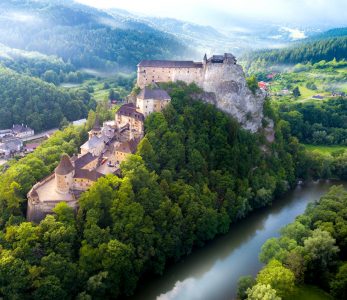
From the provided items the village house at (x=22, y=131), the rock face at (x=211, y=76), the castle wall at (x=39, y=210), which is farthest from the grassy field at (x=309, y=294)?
the village house at (x=22, y=131)

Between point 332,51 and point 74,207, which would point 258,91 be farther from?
point 332,51

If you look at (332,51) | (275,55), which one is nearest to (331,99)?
(332,51)

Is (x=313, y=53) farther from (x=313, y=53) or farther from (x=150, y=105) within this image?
(x=150, y=105)

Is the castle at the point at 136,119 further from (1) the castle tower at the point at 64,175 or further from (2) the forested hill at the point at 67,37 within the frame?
(2) the forested hill at the point at 67,37

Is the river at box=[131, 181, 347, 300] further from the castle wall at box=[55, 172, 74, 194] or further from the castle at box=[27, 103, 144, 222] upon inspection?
the castle wall at box=[55, 172, 74, 194]

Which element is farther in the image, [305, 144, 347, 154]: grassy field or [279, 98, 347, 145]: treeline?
[279, 98, 347, 145]: treeline

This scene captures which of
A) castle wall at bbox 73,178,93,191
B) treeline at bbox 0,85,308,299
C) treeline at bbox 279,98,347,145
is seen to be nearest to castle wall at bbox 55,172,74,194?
castle wall at bbox 73,178,93,191

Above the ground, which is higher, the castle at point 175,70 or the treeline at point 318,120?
the castle at point 175,70
